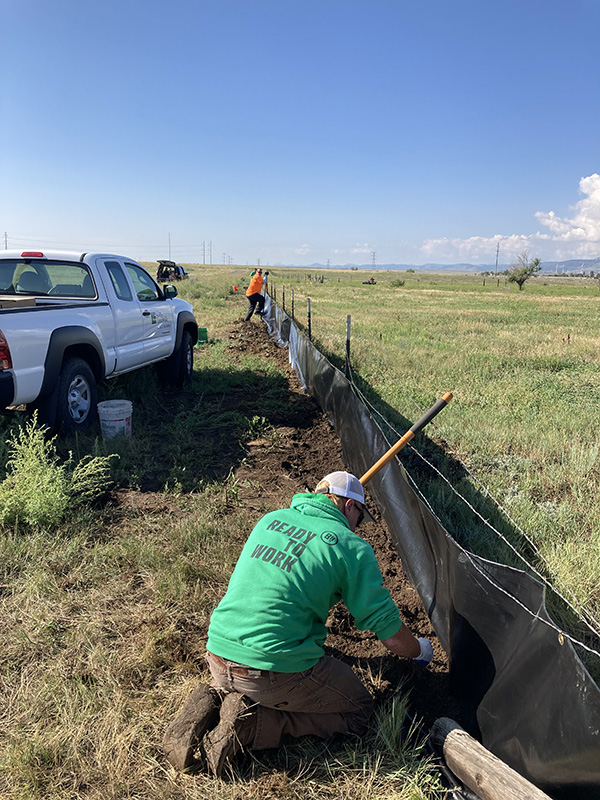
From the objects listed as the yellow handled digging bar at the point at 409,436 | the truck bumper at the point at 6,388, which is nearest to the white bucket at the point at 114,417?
the truck bumper at the point at 6,388

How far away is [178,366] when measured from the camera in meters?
8.28

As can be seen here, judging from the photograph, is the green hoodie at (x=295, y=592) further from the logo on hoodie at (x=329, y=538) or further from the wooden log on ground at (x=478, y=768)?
the wooden log on ground at (x=478, y=768)

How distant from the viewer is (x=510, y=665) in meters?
Result: 2.28

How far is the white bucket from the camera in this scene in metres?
5.77

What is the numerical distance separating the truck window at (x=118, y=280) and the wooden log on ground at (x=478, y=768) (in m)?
5.83

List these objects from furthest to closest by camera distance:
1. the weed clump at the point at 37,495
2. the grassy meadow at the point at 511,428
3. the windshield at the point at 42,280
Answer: the windshield at the point at 42,280 → the weed clump at the point at 37,495 → the grassy meadow at the point at 511,428

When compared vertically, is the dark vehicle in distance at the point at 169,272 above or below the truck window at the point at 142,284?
above

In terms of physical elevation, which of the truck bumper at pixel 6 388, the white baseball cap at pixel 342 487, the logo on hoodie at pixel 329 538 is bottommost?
the logo on hoodie at pixel 329 538

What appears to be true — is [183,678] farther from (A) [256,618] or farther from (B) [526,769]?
(B) [526,769]

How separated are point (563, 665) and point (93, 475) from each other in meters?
4.03

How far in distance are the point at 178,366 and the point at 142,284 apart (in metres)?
1.36

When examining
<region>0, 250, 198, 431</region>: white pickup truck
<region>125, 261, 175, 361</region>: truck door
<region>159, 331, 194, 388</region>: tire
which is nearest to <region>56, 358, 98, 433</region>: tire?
<region>0, 250, 198, 431</region>: white pickup truck

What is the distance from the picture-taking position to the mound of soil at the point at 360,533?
9.36ft

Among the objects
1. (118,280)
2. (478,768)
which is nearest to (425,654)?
(478,768)
